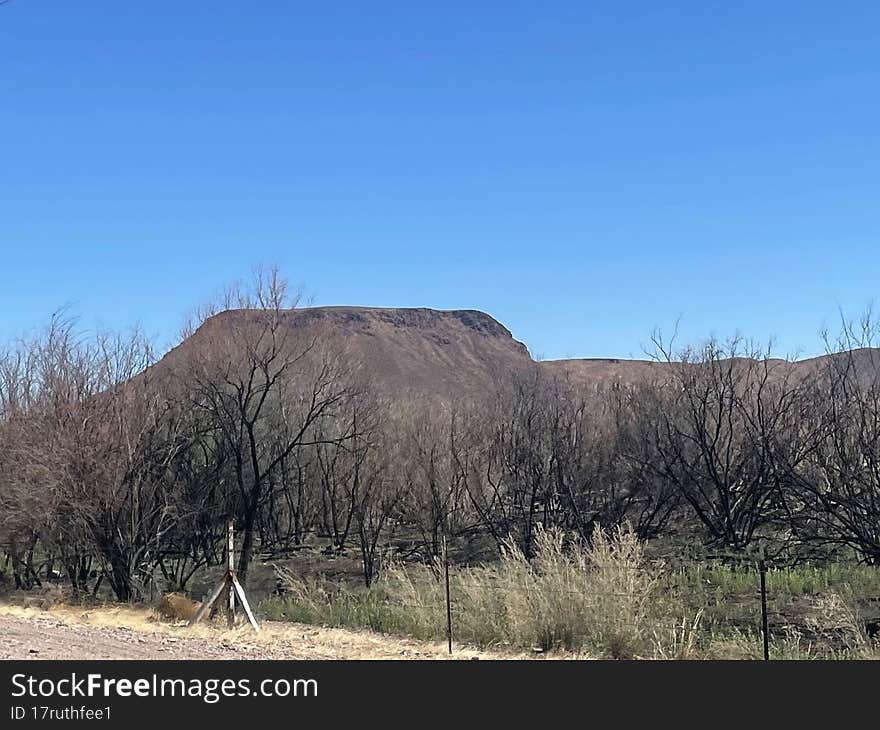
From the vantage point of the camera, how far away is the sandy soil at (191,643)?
38.1 ft

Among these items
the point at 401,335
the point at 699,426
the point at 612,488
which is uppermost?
the point at 401,335

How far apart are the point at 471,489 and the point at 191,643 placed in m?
22.6

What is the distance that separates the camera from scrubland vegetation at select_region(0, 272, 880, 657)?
15.6 metres

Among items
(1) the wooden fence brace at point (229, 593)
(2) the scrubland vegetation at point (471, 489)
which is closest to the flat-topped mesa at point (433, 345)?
(2) the scrubland vegetation at point (471, 489)

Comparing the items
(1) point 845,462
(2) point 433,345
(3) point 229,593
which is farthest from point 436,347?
(3) point 229,593

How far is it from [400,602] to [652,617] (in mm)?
5276

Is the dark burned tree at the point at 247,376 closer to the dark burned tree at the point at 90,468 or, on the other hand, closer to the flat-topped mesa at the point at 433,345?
the dark burned tree at the point at 90,468

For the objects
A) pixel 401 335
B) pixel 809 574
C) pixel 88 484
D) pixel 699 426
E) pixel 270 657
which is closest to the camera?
pixel 270 657

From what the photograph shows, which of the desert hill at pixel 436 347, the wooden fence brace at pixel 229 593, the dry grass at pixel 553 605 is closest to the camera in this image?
the dry grass at pixel 553 605

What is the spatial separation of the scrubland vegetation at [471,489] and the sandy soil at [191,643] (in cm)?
99

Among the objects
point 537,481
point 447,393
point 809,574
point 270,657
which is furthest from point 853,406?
point 447,393

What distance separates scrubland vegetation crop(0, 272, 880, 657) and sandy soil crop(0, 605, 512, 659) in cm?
99

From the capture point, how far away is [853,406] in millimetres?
26938

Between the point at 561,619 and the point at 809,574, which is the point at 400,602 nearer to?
the point at 561,619
